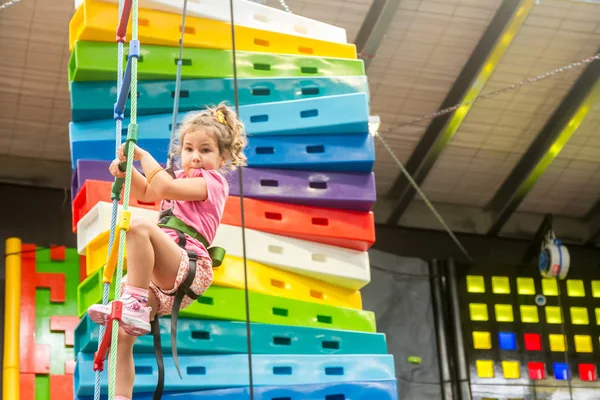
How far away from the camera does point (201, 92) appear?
445 centimetres

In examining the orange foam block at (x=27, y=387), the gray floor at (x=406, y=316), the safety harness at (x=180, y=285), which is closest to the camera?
the safety harness at (x=180, y=285)

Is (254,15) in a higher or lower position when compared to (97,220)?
higher

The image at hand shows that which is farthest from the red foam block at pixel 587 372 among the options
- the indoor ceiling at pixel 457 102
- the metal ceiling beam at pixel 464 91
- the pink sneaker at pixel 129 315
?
the pink sneaker at pixel 129 315

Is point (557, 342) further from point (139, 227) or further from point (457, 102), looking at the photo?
point (139, 227)

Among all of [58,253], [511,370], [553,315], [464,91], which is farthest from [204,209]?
[553,315]

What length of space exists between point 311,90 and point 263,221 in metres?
0.59

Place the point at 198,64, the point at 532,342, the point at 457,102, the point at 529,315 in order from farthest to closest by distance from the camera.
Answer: the point at 529,315
the point at 532,342
the point at 457,102
the point at 198,64

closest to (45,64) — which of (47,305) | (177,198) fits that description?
(47,305)

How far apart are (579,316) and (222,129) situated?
5.29m

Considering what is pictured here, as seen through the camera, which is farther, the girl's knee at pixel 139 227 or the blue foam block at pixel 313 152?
the blue foam block at pixel 313 152

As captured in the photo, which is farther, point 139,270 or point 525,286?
point 525,286

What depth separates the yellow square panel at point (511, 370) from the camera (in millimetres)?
7824

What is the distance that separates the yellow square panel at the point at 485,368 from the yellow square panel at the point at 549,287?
76cm

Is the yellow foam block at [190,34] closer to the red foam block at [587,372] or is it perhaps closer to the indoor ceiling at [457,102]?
the indoor ceiling at [457,102]
